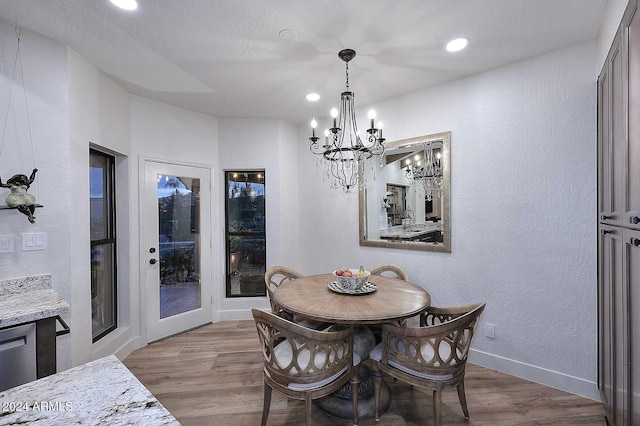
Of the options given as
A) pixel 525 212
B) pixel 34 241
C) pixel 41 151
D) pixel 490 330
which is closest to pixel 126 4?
pixel 41 151

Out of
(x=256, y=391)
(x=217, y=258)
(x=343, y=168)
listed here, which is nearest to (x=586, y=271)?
(x=343, y=168)

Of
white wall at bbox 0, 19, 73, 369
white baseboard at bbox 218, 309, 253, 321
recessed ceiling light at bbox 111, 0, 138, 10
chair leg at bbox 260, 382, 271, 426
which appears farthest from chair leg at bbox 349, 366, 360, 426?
recessed ceiling light at bbox 111, 0, 138, 10

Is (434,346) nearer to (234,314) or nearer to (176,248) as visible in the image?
(234,314)

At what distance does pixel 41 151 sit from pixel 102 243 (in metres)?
1.11

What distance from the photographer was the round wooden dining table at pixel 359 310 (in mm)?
1904

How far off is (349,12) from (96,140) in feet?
7.63

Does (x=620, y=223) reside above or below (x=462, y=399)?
above

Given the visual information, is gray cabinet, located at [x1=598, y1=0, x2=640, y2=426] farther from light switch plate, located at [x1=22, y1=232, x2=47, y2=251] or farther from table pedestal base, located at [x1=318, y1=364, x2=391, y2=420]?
light switch plate, located at [x1=22, y1=232, x2=47, y2=251]

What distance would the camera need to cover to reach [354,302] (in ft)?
7.10

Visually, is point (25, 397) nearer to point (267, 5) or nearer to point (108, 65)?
point (267, 5)

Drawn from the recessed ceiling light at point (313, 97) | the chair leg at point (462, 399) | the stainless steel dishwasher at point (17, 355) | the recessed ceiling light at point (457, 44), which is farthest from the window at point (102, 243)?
the recessed ceiling light at point (457, 44)

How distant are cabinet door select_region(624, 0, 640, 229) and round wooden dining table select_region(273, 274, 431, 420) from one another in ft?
3.93

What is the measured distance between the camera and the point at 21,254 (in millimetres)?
2070

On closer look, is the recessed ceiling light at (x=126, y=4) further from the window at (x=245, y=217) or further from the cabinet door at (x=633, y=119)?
the cabinet door at (x=633, y=119)
